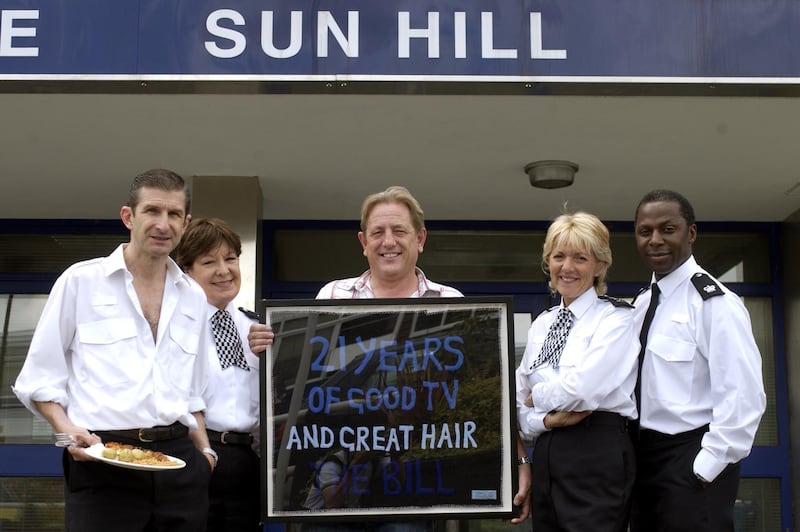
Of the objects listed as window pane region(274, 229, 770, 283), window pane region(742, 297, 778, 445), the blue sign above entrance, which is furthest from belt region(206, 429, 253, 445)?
window pane region(742, 297, 778, 445)

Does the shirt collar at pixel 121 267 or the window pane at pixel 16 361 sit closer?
the shirt collar at pixel 121 267

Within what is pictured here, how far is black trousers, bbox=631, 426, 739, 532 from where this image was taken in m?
3.13

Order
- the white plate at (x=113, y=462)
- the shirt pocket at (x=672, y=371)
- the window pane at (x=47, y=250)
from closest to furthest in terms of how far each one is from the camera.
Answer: the white plate at (x=113, y=462), the shirt pocket at (x=672, y=371), the window pane at (x=47, y=250)

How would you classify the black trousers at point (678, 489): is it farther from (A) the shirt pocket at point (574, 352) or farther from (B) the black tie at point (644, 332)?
(A) the shirt pocket at point (574, 352)

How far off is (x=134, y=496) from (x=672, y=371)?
1762mm

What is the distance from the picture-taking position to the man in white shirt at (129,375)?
9.40ft

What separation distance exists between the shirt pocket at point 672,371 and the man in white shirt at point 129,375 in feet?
4.87

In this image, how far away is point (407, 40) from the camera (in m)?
4.39

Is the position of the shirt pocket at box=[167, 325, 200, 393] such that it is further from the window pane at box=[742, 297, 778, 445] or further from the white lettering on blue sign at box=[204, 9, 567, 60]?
the window pane at box=[742, 297, 778, 445]

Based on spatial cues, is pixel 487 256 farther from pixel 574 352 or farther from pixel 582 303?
pixel 574 352

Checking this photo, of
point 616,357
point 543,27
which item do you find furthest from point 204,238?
point 543,27

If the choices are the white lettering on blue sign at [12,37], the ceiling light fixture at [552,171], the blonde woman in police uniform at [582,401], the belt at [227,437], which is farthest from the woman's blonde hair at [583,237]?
the white lettering on blue sign at [12,37]

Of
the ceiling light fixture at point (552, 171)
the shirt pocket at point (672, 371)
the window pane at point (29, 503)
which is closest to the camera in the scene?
the shirt pocket at point (672, 371)

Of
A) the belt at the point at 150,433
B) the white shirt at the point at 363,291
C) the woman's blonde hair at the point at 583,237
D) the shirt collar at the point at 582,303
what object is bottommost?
A: the belt at the point at 150,433
